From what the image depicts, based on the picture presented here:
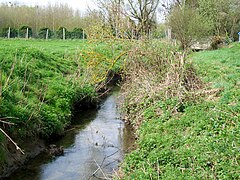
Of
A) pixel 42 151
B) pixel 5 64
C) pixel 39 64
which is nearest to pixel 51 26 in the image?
pixel 39 64

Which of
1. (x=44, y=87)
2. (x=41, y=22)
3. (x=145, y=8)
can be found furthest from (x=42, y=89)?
(x=41, y=22)

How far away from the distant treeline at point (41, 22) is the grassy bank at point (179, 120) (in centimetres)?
3299

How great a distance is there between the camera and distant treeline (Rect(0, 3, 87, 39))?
151 ft

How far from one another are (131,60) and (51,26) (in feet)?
125

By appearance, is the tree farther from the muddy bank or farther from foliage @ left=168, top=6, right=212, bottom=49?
the muddy bank

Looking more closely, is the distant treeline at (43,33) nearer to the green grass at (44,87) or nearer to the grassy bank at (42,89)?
the grassy bank at (42,89)

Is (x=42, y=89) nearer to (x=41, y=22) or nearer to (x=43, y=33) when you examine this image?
(x=43, y=33)

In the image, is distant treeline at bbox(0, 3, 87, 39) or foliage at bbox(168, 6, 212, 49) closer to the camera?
foliage at bbox(168, 6, 212, 49)

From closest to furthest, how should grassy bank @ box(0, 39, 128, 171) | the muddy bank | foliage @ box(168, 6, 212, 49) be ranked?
the muddy bank → grassy bank @ box(0, 39, 128, 171) → foliage @ box(168, 6, 212, 49)

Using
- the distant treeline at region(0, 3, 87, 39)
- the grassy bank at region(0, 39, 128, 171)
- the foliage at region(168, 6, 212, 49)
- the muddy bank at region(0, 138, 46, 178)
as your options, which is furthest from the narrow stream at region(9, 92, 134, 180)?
the distant treeline at region(0, 3, 87, 39)

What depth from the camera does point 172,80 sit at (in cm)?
1173

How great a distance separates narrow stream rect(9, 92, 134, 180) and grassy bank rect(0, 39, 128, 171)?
0.58 meters

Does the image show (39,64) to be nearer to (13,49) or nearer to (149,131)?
(13,49)

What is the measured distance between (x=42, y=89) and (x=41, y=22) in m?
39.5
